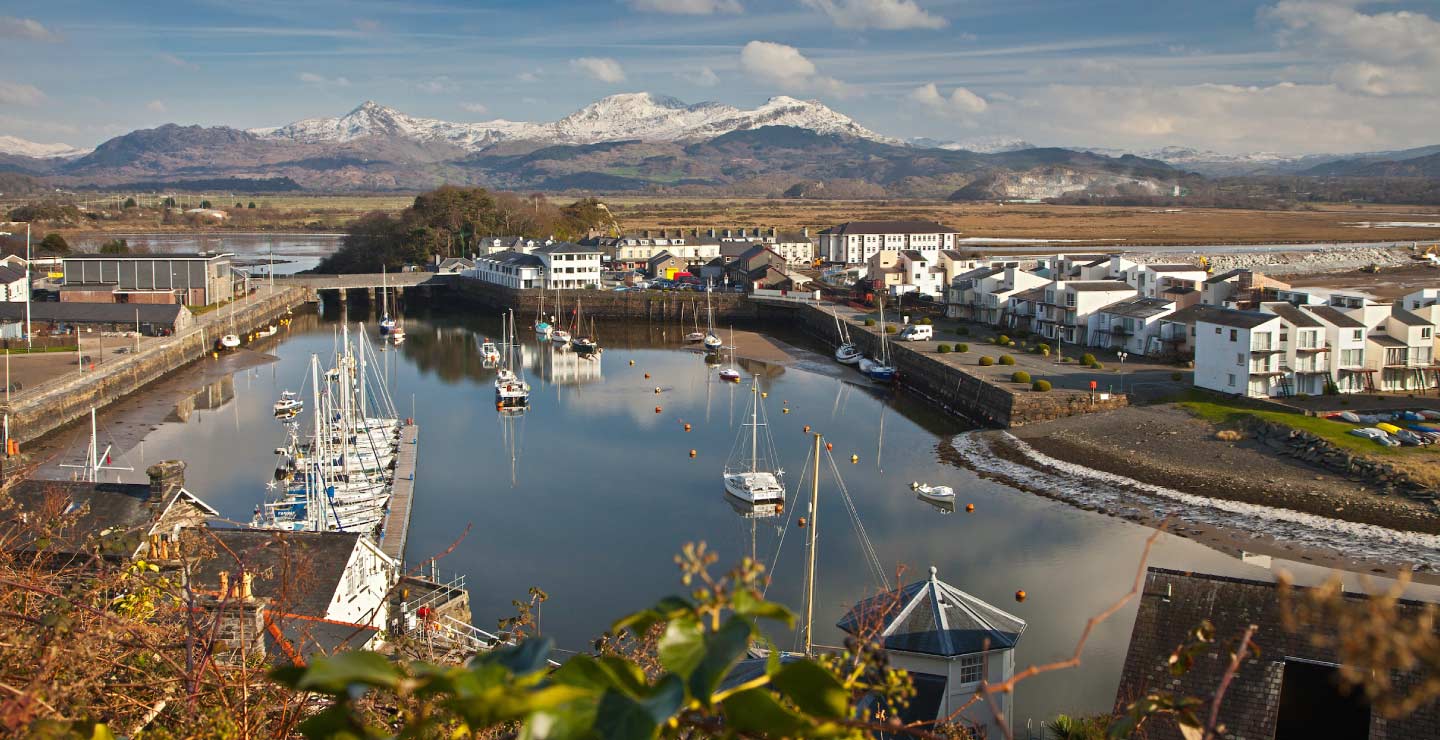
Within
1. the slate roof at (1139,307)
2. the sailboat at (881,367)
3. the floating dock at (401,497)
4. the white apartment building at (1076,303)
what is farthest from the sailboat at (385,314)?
the slate roof at (1139,307)

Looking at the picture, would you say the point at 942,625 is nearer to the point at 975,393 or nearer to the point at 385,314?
the point at 975,393

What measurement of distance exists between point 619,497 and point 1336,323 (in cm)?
1499

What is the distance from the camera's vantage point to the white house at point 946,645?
8867 mm

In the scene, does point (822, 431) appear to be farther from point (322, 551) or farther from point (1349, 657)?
point (1349, 657)

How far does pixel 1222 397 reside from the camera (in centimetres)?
2277

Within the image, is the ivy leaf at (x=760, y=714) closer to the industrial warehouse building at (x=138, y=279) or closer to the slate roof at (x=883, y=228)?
the industrial warehouse building at (x=138, y=279)

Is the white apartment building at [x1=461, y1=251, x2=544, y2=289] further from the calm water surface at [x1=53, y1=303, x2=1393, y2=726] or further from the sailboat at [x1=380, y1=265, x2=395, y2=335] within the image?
the calm water surface at [x1=53, y1=303, x2=1393, y2=726]

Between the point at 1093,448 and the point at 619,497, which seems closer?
the point at 619,497

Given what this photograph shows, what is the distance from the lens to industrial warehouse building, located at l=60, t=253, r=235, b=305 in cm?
3966

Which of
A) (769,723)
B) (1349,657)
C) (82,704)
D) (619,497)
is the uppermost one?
(1349,657)

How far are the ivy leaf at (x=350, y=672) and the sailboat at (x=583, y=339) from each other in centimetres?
3507

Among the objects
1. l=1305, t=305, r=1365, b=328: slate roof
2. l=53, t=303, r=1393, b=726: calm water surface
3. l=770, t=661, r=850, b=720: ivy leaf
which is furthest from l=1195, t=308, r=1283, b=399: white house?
l=770, t=661, r=850, b=720: ivy leaf

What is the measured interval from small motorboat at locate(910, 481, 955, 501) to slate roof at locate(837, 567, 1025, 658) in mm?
8778

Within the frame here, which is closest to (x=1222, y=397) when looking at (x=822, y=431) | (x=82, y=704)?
(x=822, y=431)
